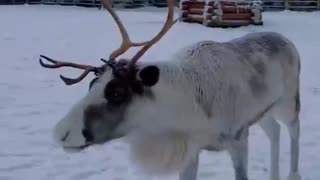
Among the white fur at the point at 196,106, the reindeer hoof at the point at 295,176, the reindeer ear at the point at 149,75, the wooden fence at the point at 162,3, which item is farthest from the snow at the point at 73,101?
the wooden fence at the point at 162,3

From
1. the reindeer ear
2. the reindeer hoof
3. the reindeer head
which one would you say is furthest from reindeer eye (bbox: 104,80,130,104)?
the reindeer hoof

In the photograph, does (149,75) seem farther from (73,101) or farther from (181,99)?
(73,101)

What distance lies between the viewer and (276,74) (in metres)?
4.69

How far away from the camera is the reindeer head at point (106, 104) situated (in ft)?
11.6

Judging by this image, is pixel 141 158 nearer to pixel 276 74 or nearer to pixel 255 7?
pixel 276 74

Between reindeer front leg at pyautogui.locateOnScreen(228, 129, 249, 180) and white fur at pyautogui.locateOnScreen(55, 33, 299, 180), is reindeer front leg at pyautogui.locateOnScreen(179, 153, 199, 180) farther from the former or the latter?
reindeer front leg at pyautogui.locateOnScreen(228, 129, 249, 180)

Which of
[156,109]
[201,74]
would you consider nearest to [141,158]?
[156,109]

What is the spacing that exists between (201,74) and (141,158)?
61 cm

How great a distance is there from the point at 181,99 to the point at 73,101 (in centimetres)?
472

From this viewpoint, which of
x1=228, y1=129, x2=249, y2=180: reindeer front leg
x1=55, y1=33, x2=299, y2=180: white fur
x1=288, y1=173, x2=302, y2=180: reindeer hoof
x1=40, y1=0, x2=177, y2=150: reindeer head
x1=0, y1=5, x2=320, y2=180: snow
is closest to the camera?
x1=40, y1=0, x2=177, y2=150: reindeer head

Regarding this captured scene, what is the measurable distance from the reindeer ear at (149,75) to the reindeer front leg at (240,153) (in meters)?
0.89

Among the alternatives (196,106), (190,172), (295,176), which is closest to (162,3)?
(295,176)

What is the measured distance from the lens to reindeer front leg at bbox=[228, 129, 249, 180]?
4293mm

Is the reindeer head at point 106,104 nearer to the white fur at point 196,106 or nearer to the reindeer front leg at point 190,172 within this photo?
the white fur at point 196,106
